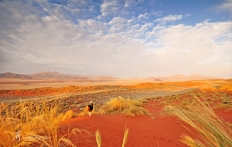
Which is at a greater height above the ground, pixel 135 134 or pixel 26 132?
pixel 26 132

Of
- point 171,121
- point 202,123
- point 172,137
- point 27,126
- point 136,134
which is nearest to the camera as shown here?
point 202,123

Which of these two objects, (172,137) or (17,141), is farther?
(172,137)

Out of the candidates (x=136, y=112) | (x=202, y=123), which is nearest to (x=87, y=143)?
(x=202, y=123)

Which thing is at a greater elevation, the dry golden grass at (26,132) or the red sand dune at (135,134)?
the dry golden grass at (26,132)

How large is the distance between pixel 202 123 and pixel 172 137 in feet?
14.2

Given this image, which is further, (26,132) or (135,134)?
(135,134)

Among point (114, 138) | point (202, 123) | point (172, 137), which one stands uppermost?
point (202, 123)

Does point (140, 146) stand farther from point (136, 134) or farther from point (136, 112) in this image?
point (136, 112)

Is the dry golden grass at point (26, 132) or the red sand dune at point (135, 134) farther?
the red sand dune at point (135, 134)

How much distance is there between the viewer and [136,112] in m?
6.90

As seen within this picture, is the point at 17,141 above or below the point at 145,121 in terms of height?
above

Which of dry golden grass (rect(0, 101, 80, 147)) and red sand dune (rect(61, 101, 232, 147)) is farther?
red sand dune (rect(61, 101, 232, 147))

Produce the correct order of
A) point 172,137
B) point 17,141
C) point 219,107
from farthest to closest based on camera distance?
point 219,107 < point 172,137 < point 17,141

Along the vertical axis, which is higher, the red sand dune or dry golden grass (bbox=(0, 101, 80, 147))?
dry golden grass (bbox=(0, 101, 80, 147))
